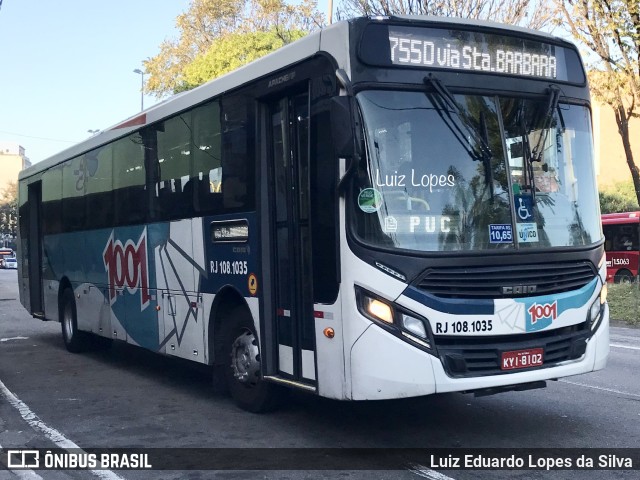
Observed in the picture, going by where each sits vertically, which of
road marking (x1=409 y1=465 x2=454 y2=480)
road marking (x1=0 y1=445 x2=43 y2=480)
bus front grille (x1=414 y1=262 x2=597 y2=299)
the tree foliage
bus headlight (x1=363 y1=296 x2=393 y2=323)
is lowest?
road marking (x1=409 y1=465 x2=454 y2=480)

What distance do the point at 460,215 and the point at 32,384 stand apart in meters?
6.53

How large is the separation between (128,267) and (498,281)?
20.2 ft

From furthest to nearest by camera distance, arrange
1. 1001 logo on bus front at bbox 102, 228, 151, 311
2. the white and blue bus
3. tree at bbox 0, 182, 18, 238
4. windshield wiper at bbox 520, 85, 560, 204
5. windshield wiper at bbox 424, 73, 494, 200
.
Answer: tree at bbox 0, 182, 18, 238 → 1001 logo on bus front at bbox 102, 228, 151, 311 → windshield wiper at bbox 520, 85, 560, 204 → windshield wiper at bbox 424, 73, 494, 200 → the white and blue bus

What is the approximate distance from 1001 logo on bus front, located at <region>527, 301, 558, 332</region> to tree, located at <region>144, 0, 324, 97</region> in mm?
39324

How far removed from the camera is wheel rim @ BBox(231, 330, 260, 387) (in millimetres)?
8117

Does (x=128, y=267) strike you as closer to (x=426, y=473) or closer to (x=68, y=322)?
(x=68, y=322)

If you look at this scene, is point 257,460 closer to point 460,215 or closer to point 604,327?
point 460,215

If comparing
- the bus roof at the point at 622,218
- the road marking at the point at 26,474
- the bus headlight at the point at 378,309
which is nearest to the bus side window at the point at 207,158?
the bus headlight at the point at 378,309

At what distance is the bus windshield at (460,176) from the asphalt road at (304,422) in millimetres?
1687

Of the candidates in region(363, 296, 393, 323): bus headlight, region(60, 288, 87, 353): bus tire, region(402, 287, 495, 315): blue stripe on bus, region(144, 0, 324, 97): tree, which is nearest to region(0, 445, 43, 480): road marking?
region(363, 296, 393, 323): bus headlight

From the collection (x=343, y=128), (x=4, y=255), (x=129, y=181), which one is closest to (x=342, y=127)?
(x=343, y=128)

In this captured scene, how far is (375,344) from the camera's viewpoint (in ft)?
20.6

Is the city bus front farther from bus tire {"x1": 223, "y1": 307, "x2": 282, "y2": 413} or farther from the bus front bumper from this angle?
bus tire {"x1": 223, "y1": 307, "x2": 282, "y2": 413}

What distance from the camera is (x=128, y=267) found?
11.3m
